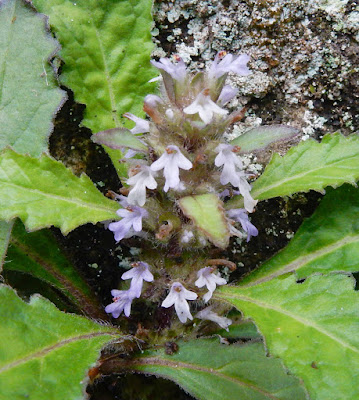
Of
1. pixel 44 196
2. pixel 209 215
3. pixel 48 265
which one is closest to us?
pixel 209 215

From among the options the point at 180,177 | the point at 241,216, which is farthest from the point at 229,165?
the point at 241,216

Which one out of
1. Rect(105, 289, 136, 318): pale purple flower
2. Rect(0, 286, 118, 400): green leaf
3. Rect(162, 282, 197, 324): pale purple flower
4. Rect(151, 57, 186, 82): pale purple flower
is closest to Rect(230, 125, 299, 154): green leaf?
Rect(151, 57, 186, 82): pale purple flower

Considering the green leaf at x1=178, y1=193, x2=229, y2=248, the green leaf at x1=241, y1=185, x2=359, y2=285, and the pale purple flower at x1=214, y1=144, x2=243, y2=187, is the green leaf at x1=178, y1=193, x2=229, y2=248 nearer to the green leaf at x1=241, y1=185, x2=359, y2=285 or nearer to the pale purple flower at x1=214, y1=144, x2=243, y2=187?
the pale purple flower at x1=214, y1=144, x2=243, y2=187

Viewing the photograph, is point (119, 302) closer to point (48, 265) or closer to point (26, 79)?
point (48, 265)

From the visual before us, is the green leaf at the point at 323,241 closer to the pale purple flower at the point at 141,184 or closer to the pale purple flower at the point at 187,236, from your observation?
the pale purple flower at the point at 187,236

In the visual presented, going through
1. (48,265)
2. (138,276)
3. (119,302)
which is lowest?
(48,265)

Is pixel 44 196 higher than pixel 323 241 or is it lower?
higher

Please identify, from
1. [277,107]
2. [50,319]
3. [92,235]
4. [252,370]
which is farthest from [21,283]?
[277,107]
